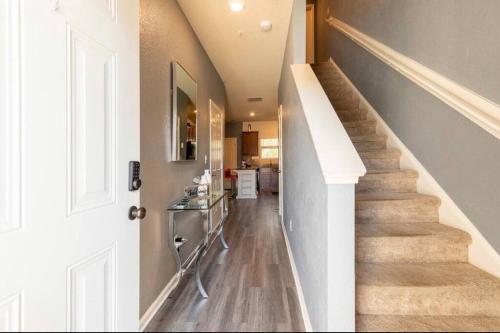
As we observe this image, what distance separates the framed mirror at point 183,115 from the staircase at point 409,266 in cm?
157

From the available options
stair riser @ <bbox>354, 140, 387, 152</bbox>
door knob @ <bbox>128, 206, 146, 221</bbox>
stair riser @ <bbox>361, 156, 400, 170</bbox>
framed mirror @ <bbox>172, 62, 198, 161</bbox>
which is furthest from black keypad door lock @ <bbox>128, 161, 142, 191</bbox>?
stair riser @ <bbox>354, 140, 387, 152</bbox>

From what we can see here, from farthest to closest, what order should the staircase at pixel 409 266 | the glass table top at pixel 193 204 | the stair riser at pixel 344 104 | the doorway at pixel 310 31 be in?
the doorway at pixel 310 31, the stair riser at pixel 344 104, the glass table top at pixel 193 204, the staircase at pixel 409 266

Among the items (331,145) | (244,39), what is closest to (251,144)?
(244,39)

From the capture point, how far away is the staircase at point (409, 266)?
79 cm

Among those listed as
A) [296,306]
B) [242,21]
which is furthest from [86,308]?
[242,21]

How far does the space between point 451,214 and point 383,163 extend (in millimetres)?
687

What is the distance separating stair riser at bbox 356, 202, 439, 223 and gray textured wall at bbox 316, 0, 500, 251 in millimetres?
200

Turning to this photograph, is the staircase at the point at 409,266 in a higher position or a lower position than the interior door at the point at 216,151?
lower

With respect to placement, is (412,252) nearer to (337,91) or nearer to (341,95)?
(341,95)

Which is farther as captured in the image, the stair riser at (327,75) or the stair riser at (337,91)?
the stair riser at (327,75)

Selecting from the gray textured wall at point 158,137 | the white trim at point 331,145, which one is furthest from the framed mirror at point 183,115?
the white trim at point 331,145

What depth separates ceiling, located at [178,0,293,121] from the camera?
7.87 feet

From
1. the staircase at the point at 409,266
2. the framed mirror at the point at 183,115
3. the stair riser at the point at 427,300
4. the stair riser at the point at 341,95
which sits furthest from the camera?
the stair riser at the point at 341,95

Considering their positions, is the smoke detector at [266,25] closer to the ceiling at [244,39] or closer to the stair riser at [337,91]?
the ceiling at [244,39]
